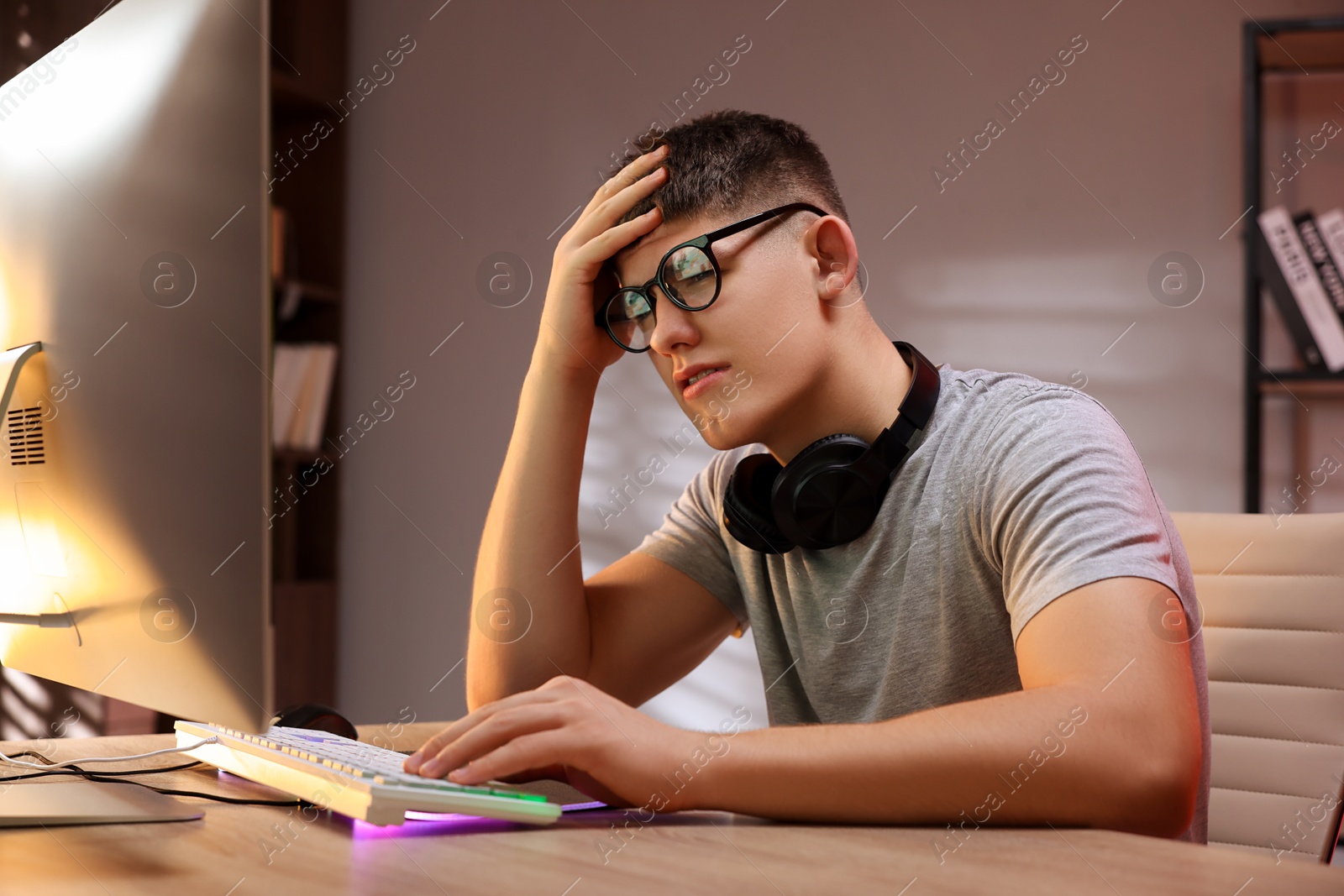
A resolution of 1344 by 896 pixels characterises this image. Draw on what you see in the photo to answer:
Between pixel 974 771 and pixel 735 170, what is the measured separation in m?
0.69

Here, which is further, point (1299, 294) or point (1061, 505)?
point (1299, 294)

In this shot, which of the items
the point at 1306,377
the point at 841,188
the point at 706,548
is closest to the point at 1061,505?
the point at 706,548

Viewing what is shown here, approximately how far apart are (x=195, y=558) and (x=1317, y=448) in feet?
7.85

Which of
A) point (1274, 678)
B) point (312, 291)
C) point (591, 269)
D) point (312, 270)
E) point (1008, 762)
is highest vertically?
point (312, 270)

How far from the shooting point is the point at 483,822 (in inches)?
29.0

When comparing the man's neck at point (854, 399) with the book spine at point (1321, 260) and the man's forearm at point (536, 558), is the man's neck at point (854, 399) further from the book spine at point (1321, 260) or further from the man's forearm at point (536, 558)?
the book spine at point (1321, 260)

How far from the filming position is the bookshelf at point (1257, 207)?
2221 mm

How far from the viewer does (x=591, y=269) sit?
1156 mm

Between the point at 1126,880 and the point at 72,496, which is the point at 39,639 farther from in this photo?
the point at 1126,880

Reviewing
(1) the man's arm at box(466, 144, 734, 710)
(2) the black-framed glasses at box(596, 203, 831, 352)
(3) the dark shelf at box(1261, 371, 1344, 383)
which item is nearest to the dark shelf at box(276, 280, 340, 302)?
(1) the man's arm at box(466, 144, 734, 710)

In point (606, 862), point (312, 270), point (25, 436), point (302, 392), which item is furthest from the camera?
point (312, 270)

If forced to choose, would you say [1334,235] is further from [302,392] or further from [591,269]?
[302,392]

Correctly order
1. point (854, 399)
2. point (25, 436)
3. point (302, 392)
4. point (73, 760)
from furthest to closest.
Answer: point (302, 392) → point (854, 399) → point (73, 760) → point (25, 436)

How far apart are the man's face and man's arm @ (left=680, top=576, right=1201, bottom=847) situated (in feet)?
1.39
